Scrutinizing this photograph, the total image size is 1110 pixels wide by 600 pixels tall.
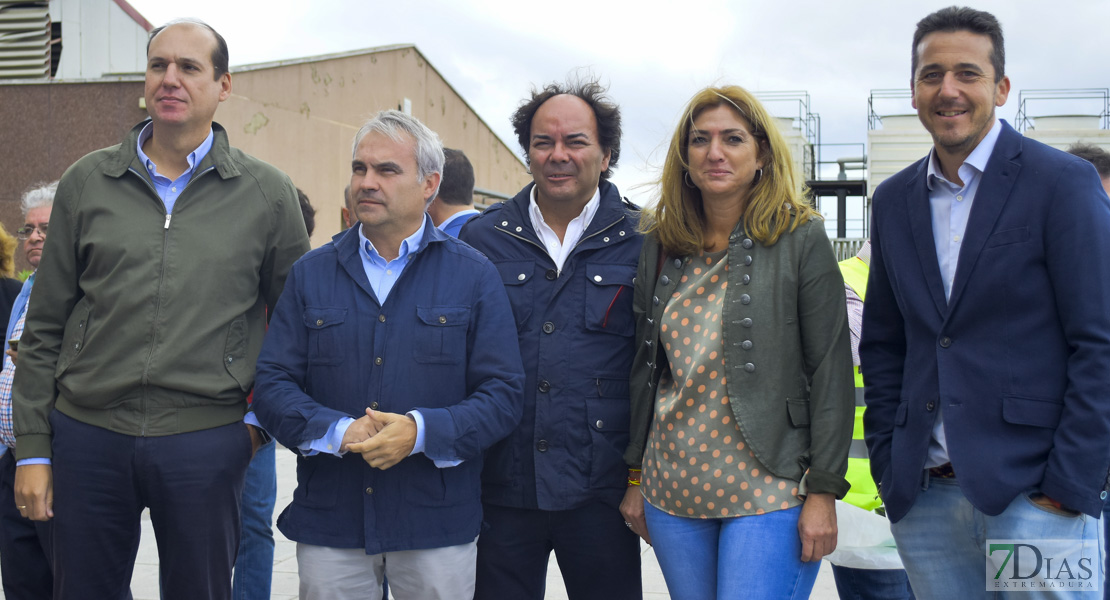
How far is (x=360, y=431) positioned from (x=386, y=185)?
2.61 feet

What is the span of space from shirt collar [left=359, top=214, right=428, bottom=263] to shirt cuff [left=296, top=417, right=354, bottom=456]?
1.96ft

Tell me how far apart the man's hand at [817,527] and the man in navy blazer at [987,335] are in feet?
0.62

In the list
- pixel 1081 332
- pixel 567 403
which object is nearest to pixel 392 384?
pixel 567 403

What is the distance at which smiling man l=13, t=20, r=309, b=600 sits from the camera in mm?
2846

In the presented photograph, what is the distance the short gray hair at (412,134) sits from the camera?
2.95 meters

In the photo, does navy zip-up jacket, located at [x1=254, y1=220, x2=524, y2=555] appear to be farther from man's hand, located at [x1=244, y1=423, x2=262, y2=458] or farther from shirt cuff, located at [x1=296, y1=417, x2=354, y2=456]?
man's hand, located at [x1=244, y1=423, x2=262, y2=458]

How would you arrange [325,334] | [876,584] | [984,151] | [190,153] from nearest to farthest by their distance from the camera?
[984,151], [325,334], [190,153], [876,584]

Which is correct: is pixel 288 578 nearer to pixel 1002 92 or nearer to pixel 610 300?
pixel 610 300

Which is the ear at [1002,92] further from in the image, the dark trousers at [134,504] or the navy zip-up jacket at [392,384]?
the dark trousers at [134,504]

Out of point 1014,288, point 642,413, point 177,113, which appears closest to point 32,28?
point 177,113

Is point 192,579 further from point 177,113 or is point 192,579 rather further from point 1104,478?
point 1104,478

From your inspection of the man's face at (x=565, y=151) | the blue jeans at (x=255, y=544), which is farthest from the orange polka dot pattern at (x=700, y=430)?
the blue jeans at (x=255, y=544)

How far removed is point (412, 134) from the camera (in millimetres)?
2980

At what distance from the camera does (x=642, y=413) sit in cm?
283
